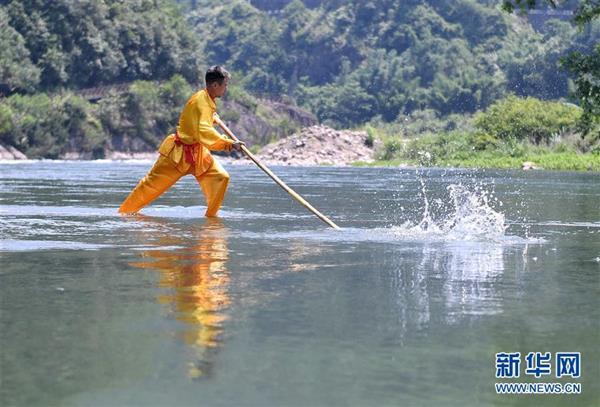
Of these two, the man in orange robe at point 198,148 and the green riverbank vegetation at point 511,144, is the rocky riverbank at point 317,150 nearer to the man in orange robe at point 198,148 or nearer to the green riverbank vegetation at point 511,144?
the green riverbank vegetation at point 511,144

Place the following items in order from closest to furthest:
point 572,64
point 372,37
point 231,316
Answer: point 231,316 → point 572,64 → point 372,37

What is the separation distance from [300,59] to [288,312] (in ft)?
582

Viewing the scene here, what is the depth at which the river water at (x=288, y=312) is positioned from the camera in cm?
607

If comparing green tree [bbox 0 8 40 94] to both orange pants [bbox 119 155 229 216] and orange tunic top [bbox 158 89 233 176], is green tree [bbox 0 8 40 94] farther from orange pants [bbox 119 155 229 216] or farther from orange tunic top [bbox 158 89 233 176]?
orange tunic top [bbox 158 89 233 176]

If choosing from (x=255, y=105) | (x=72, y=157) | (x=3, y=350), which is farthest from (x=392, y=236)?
(x=255, y=105)

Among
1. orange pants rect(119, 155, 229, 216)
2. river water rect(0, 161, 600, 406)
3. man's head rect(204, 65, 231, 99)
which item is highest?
man's head rect(204, 65, 231, 99)

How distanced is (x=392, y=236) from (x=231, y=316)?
22.4ft

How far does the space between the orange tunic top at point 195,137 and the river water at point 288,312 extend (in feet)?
4.68

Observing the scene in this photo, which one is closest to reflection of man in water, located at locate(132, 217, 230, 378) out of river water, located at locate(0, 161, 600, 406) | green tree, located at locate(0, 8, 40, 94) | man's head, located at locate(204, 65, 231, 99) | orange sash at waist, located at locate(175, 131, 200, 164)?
river water, located at locate(0, 161, 600, 406)

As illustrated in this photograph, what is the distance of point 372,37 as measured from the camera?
179000 mm

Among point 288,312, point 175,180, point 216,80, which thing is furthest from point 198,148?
point 288,312

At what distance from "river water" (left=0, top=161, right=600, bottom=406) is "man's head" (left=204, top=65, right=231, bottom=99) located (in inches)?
83.8

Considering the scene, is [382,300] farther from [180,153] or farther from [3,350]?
[180,153]

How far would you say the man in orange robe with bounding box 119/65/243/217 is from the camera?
56.1 feet
